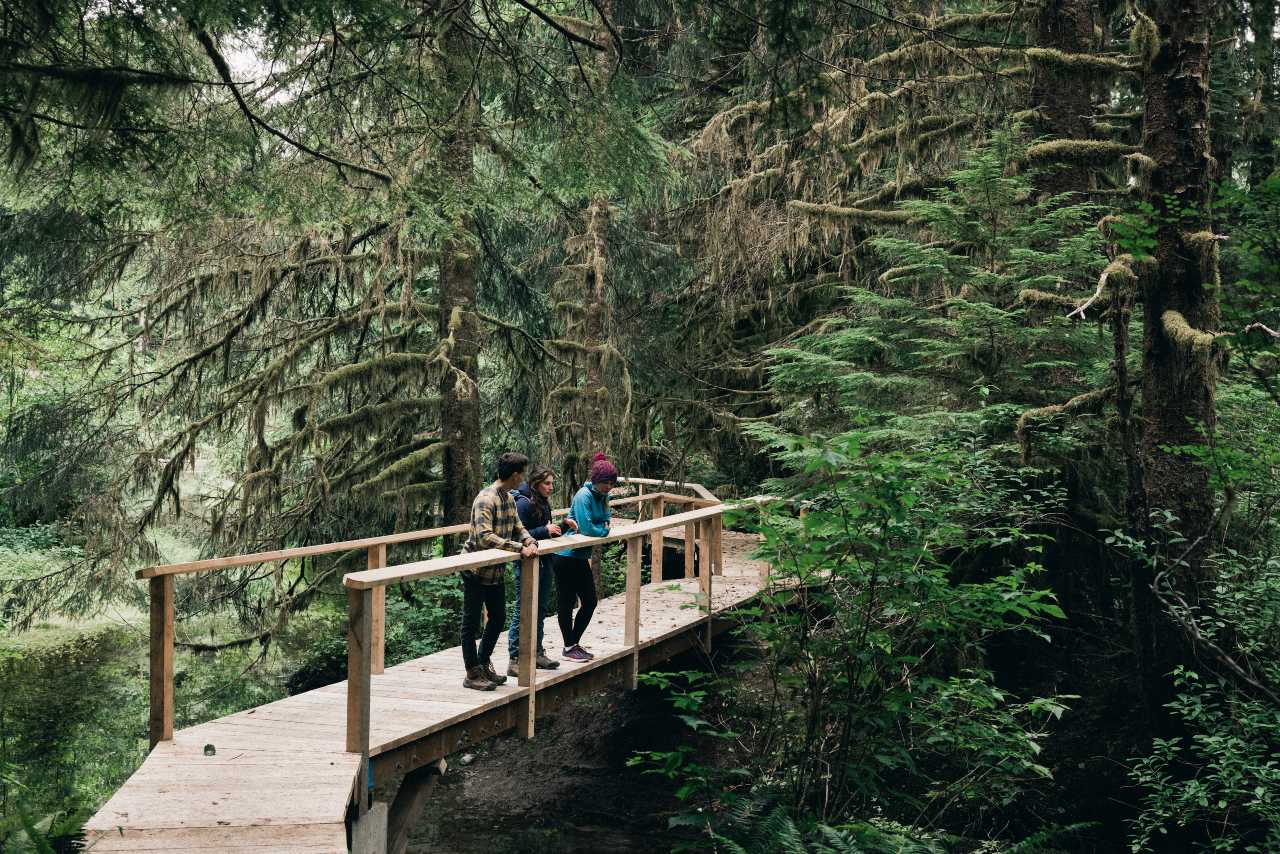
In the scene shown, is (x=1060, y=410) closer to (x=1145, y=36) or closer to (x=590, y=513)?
(x=1145, y=36)

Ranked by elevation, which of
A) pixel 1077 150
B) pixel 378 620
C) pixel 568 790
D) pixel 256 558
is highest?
pixel 1077 150

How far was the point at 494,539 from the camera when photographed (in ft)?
20.9

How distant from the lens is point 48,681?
52.5ft

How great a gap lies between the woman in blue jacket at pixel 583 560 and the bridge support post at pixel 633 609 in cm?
49

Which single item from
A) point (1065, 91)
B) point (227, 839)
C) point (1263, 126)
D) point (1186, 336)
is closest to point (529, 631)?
point (227, 839)

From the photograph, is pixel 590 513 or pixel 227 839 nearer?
pixel 227 839

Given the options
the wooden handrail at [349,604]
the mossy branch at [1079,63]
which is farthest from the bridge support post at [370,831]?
the mossy branch at [1079,63]

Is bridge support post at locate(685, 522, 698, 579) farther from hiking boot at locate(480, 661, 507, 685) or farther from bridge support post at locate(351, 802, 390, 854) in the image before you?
bridge support post at locate(351, 802, 390, 854)

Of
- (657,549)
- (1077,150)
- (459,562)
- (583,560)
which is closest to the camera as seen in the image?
(459,562)

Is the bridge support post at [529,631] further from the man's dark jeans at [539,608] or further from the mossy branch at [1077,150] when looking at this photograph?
the mossy branch at [1077,150]

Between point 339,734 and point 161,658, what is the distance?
1.15m

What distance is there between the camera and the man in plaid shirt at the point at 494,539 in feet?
21.3

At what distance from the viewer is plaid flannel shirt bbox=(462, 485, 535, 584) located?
645 centimetres

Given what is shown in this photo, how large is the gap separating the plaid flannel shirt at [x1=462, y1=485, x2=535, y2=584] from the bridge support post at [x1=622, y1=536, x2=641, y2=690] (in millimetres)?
1707
